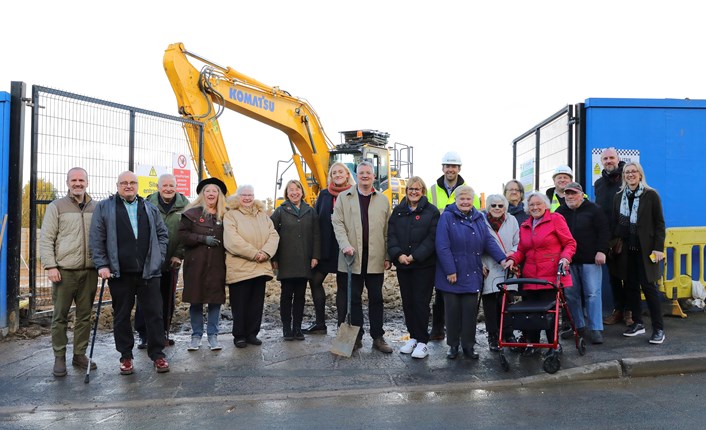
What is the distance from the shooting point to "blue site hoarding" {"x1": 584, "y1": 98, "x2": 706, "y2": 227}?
29.2ft

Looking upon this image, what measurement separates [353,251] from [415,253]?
72cm

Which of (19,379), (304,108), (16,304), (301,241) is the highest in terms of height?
(304,108)

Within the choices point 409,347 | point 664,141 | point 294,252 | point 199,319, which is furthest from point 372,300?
point 664,141

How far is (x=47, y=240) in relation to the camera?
623 cm

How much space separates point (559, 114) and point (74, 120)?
22.8 feet

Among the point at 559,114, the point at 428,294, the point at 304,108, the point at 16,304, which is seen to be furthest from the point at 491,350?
the point at 304,108

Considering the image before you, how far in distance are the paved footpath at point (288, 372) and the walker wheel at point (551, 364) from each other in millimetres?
58

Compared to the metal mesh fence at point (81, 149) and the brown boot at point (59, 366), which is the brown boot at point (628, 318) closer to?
the brown boot at point (59, 366)

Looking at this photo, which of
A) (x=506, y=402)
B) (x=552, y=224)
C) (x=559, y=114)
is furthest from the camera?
(x=559, y=114)

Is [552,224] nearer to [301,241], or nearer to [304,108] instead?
[301,241]

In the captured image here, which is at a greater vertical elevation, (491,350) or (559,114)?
(559,114)

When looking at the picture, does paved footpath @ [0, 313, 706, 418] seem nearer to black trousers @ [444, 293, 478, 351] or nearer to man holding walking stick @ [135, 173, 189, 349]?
black trousers @ [444, 293, 478, 351]

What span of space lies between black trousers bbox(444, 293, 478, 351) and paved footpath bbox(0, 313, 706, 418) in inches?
8.9

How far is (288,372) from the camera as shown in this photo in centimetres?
642
